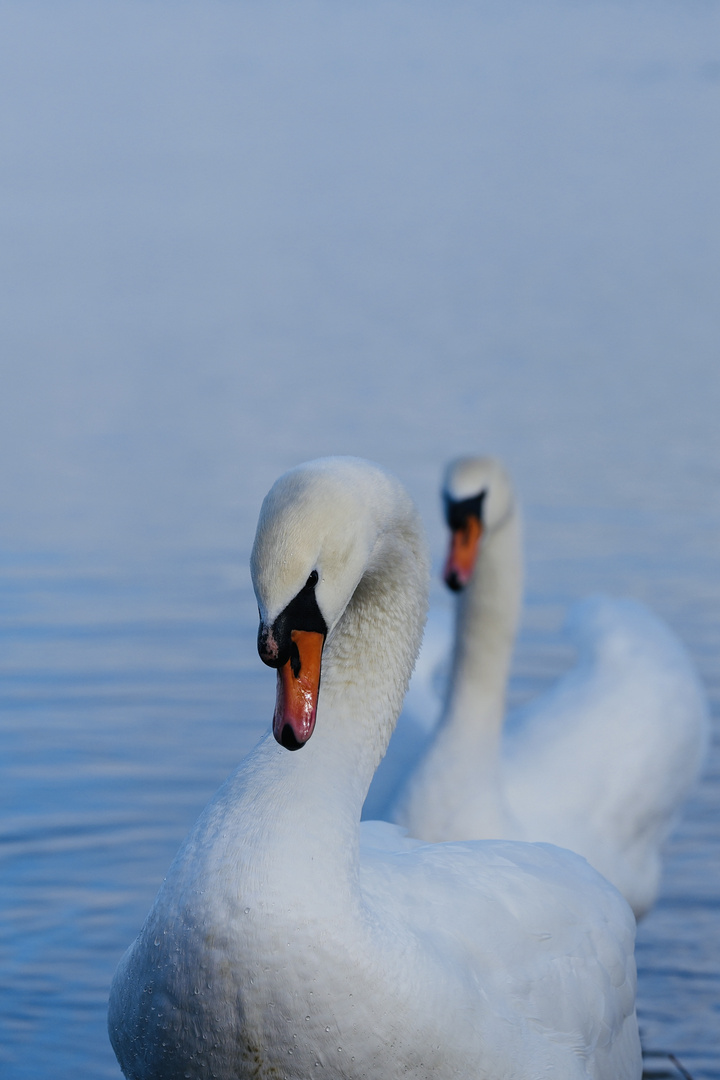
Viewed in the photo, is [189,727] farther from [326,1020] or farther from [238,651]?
[326,1020]

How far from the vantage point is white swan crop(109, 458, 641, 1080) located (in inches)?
107

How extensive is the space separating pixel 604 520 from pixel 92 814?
14.8 feet

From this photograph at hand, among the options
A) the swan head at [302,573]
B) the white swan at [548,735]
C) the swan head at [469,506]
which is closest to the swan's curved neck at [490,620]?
the white swan at [548,735]

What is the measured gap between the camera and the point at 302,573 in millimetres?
2666

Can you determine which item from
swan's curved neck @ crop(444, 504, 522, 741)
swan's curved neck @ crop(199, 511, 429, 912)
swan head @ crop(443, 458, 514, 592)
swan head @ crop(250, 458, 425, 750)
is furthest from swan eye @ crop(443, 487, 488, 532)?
swan head @ crop(250, 458, 425, 750)

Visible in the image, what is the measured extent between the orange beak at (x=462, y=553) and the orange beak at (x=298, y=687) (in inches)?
107

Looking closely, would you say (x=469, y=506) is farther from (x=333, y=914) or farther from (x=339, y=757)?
(x=333, y=914)

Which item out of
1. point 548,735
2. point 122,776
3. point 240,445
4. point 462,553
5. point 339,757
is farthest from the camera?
point 240,445

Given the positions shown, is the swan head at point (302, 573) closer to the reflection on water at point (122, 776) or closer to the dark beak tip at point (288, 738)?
the dark beak tip at point (288, 738)

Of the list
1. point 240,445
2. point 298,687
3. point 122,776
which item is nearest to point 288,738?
point 298,687

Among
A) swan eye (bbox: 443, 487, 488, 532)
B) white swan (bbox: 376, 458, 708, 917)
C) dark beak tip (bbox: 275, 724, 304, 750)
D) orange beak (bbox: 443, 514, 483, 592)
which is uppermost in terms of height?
dark beak tip (bbox: 275, 724, 304, 750)

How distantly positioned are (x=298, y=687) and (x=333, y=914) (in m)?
0.39

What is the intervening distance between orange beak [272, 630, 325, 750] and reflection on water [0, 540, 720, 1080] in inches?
81.7

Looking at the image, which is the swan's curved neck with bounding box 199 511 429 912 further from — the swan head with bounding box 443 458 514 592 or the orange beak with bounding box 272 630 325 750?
the swan head with bounding box 443 458 514 592
